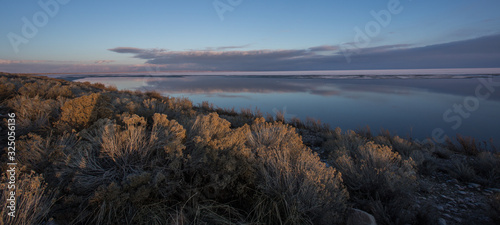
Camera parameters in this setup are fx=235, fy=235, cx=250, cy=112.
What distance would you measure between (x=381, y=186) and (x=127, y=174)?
11.0ft

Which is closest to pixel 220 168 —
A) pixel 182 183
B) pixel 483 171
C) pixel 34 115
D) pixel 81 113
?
pixel 182 183

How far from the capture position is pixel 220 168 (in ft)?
9.60

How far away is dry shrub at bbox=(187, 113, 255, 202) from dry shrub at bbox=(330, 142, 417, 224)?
1.58m

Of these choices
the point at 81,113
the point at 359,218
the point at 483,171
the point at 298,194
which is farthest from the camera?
the point at 483,171

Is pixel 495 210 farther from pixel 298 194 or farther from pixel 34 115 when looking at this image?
pixel 34 115

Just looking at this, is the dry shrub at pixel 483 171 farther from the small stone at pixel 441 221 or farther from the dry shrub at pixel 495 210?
the small stone at pixel 441 221

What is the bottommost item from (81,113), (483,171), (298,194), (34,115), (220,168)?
(483,171)

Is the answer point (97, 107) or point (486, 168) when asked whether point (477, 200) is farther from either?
point (97, 107)

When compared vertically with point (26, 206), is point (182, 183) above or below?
below

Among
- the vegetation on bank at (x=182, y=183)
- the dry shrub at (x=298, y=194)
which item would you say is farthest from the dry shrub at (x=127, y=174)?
the dry shrub at (x=298, y=194)

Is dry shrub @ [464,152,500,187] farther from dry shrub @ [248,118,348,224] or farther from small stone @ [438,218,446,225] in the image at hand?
dry shrub @ [248,118,348,224]

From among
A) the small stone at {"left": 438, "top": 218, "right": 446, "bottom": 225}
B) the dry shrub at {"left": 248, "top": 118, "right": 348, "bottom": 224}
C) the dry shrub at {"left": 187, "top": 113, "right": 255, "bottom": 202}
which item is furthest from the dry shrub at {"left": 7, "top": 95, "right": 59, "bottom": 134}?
the small stone at {"left": 438, "top": 218, "right": 446, "bottom": 225}

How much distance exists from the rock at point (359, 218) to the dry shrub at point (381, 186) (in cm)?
34

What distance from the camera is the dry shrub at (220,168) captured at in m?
2.78
